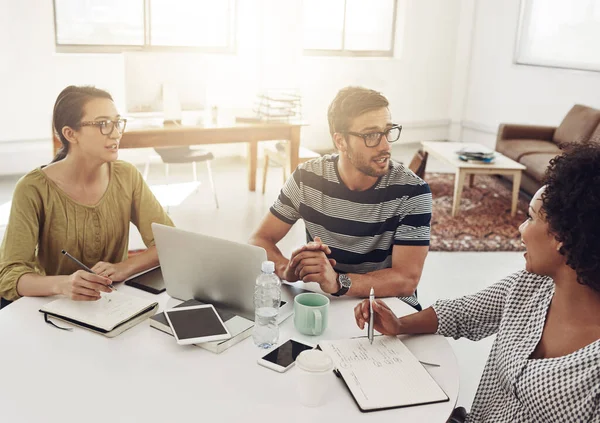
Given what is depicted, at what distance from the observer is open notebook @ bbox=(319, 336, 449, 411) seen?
1.29m

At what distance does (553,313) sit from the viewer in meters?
1.37

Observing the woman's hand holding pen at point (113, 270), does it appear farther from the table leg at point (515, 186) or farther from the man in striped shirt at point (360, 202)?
the table leg at point (515, 186)

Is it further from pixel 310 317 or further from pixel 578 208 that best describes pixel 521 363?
pixel 310 317

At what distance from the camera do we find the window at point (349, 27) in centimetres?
684

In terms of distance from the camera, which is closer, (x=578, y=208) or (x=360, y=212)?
(x=578, y=208)

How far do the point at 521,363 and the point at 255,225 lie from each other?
3.25 m

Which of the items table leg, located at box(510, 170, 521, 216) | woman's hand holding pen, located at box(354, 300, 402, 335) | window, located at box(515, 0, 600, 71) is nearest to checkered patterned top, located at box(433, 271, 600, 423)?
woman's hand holding pen, located at box(354, 300, 402, 335)

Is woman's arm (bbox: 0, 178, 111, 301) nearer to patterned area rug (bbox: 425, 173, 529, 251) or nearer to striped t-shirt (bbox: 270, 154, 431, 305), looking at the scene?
striped t-shirt (bbox: 270, 154, 431, 305)

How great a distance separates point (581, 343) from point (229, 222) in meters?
3.41

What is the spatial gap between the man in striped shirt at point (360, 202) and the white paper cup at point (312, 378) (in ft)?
2.19

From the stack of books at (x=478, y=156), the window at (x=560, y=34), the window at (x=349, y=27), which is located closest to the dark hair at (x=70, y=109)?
the stack of books at (x=478, y=156)

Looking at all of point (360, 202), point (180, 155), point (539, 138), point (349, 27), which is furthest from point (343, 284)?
point (349, 27)

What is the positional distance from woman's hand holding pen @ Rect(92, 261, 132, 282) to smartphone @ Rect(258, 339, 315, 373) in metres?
0.59

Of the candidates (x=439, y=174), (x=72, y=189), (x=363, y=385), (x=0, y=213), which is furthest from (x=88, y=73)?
(x=363, y=385)
